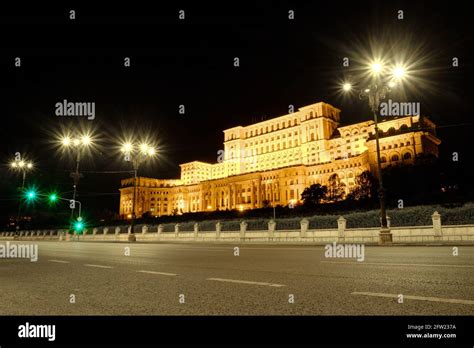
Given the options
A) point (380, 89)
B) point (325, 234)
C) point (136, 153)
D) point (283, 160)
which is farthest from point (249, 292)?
point (283, 160)

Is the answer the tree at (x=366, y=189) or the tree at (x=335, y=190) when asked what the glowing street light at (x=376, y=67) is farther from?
the tree at (x=335, y=190)

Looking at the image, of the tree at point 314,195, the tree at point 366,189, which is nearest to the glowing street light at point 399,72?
the tree at point 366,189

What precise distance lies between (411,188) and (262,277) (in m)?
60.6

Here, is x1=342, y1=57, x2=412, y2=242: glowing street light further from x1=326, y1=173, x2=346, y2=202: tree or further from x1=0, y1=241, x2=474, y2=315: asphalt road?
x1=326, y1=173, x2=346, y2=202: tree

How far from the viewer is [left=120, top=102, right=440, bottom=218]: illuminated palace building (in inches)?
4107

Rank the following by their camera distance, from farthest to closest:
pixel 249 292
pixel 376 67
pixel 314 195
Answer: pixel 314 195 → pixel 376 67 → pixel 249 292

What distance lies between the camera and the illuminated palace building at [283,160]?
104312 millimetres

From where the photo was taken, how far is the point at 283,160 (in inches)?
5246

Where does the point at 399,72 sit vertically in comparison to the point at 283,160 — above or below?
below

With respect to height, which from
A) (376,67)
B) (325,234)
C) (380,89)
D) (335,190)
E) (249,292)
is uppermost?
(376,67)

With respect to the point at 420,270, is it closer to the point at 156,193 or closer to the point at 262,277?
the point at 262,277

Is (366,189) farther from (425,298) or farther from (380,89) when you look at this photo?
(425,298)

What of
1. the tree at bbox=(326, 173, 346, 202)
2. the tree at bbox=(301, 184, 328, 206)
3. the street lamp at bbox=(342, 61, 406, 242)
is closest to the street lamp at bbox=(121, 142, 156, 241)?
the street lamp at bbox=(342, 61, 406, 242)
